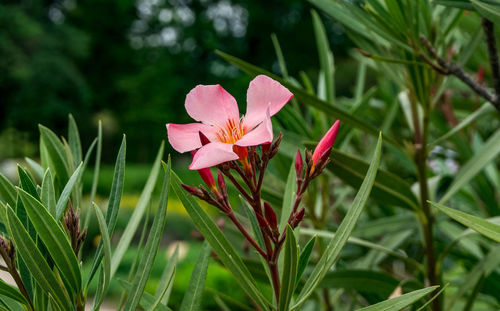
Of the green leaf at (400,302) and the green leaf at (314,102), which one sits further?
the green leaf at (314,102)

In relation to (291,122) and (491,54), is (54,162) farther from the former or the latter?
(491,54)

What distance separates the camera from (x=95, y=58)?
21172mm

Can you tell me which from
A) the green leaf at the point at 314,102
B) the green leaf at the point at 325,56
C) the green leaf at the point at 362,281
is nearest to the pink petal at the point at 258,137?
the green leaf at the point at 314,102

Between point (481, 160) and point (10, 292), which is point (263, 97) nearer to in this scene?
point (10, 292)

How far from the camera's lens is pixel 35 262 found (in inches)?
14.3

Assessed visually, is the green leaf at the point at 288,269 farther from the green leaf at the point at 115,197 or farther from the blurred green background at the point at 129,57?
the blurred green background at the point at 129,57

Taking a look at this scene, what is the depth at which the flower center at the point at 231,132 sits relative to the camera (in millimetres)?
418

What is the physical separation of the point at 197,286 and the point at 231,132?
0.14 meters

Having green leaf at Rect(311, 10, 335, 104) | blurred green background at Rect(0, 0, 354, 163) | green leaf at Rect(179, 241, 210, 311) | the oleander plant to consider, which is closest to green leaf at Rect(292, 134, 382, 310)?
the oleander plant

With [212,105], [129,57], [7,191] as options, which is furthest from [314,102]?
[129,57]

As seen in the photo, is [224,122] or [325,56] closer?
[224,122]

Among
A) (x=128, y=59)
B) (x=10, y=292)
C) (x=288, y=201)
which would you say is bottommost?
(x=128, y=59)

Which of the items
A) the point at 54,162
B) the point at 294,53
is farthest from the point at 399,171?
the point at 294,53

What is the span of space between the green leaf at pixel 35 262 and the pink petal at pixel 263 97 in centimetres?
18
